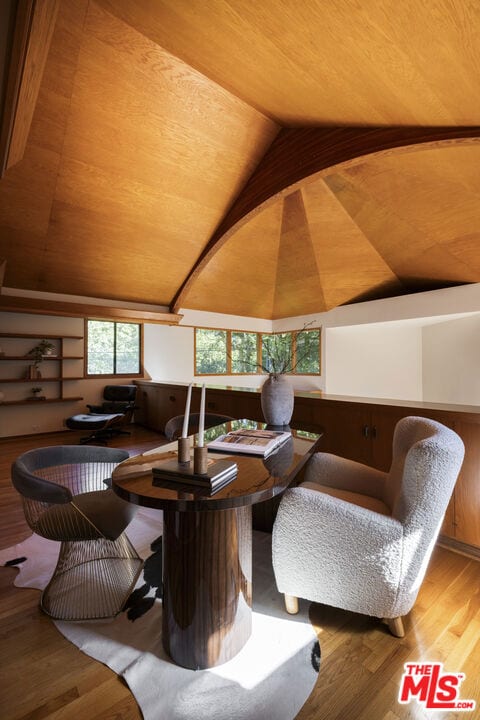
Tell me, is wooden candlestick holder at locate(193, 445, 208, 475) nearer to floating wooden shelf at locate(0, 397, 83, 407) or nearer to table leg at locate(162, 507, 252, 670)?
table leg at locate(162, 507, 252, 670)

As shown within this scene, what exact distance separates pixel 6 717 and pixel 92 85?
4583 millimetres

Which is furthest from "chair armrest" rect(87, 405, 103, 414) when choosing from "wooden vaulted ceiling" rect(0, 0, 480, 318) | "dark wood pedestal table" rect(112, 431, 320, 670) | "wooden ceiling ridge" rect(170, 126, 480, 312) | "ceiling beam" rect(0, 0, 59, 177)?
"dark wood pedestal table" rect(112, 431, 320, 670)

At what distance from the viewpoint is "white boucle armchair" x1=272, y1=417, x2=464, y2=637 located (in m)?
1.32

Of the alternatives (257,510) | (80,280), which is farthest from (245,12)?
(80,280)

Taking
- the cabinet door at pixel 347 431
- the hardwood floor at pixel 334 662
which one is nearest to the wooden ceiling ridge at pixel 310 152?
the cabinet door at pixel 347 431

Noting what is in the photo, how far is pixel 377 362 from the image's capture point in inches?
327

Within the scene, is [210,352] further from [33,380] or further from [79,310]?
[33,380]

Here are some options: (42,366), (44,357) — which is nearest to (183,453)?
(44,357)

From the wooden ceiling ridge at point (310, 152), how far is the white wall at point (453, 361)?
4.35 meters

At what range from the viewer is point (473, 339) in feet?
22.3

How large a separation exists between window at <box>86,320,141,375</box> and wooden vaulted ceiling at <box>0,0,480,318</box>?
0.56 m

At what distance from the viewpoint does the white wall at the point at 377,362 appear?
810 cm

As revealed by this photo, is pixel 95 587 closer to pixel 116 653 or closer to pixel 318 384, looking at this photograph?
pixel 116 653

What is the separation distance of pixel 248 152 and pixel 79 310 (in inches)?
139
